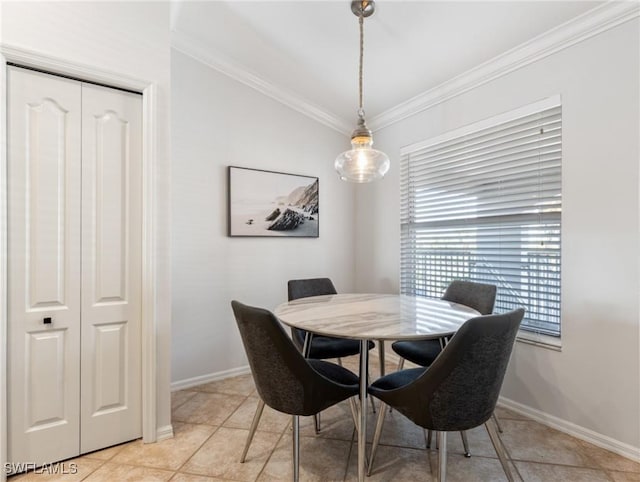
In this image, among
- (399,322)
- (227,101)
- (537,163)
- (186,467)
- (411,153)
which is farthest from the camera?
(411,153)

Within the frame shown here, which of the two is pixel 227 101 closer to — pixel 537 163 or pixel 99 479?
pixel 537 163

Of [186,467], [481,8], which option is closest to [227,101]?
[481,8]

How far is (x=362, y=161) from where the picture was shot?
6.77ft

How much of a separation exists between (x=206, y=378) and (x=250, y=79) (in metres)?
2.76

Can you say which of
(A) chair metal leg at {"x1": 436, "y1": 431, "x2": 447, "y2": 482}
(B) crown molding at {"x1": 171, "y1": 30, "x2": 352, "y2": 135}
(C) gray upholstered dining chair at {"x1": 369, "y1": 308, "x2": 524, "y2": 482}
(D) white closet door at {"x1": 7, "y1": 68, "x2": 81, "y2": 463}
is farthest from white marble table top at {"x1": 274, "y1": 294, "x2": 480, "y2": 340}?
(B) crown molding at {"x1": 171, "y1": 30, "x2": 352, "y2": 135}

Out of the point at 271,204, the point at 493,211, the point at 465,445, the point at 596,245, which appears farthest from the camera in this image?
the point at 271,204

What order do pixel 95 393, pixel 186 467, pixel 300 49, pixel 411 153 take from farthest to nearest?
pixel 411 153, pixel 300 49, pixel 95 393, pixel 186 467

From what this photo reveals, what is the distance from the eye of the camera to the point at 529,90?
7.69 feet

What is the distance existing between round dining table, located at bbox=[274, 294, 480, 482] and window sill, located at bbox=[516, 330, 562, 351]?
2.32ft

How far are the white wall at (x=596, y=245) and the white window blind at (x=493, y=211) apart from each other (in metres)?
0.11

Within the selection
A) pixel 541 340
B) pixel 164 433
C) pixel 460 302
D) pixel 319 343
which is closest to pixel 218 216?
pixel 319 343

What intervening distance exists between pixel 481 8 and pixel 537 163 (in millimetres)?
1075

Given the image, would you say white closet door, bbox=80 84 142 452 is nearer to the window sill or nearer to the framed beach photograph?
the framed beach photograph

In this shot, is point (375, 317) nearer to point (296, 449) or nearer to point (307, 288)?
point (296, 449)
